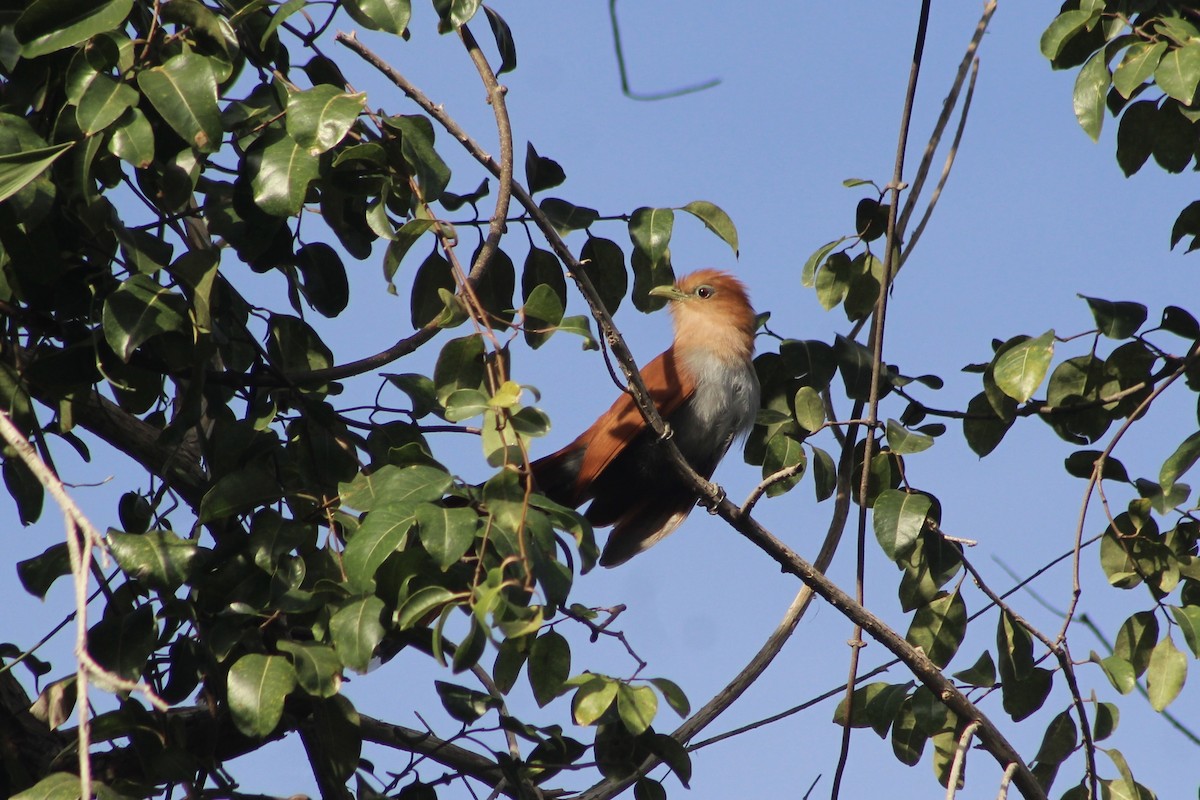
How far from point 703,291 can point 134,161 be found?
351 centimetres

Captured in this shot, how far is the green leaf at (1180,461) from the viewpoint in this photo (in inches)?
115

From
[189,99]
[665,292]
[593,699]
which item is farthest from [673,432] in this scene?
[189,99]

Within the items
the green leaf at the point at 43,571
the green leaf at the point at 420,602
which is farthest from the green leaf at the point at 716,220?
the green leaf at the point at 43,571

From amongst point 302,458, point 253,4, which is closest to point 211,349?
point 302,458

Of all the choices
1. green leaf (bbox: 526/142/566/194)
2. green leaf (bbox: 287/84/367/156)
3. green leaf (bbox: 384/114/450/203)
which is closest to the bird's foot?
green leaf (bbox: 526/142/566/194)

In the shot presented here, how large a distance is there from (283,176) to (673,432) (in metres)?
2.68

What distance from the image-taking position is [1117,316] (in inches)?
118

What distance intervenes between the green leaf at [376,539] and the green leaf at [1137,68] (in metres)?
1.98

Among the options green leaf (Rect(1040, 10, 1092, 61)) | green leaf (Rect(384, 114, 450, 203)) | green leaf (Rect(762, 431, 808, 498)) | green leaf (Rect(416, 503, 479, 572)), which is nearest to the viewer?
green leaf (Rect(416, 503, 479, 572))

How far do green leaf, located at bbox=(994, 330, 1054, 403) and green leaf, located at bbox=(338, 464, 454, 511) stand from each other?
156 centimetres

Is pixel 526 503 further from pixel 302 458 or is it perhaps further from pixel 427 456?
pixel 302 458

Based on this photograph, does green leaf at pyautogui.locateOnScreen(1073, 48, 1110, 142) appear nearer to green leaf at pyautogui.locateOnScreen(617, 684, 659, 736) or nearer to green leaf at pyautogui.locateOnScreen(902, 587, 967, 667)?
green leaf at pyautogui.locateOnScreen(902, 587, 967, 667)

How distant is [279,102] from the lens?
8.25 feet

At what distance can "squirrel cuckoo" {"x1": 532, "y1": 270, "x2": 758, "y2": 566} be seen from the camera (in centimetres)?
431
